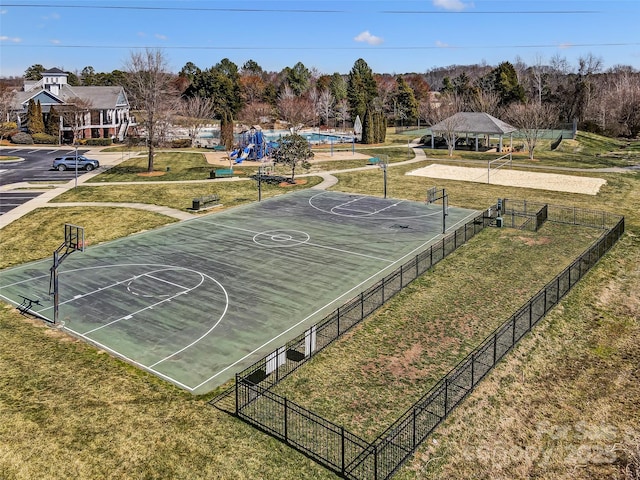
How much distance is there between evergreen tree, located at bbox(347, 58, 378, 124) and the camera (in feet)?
367

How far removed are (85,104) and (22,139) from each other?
11511 mm

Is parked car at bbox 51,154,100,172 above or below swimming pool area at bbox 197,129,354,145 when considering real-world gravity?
below

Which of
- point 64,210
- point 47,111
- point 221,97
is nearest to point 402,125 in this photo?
point 221,97

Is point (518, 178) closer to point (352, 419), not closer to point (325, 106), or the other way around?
point (352, 419)

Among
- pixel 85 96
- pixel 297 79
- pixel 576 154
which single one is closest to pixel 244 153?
pixel 576 154

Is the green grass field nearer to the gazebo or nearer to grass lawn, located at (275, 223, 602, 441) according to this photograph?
grass lawn, located at (275, 223, 602, 441)

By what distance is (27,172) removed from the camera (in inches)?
2402

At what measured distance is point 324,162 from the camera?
67562mm

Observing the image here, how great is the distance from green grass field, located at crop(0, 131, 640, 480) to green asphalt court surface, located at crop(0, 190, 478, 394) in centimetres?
151

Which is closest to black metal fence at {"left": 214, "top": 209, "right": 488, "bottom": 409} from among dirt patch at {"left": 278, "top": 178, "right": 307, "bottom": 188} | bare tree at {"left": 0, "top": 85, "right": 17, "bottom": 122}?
dirt patch at {"left": 278, "top": 178, "right": 307, "bottom": 188}

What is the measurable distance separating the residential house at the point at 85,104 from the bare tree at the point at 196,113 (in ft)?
35.5

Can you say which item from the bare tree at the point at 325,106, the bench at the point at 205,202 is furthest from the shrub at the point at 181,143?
the bench at the point at 205,202

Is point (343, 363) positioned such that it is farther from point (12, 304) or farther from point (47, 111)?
point (47, 111)

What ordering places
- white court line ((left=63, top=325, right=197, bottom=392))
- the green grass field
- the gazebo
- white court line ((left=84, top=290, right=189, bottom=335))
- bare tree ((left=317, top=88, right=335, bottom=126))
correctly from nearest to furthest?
the green grass field < white court line ((left=63, top=325, right=197, bottom=392)) < white court line ((left=84, top=290, right=189, bottom=335)) < the gazebo < bare tree ((left=317, top=88, right=335, bottom=126))
